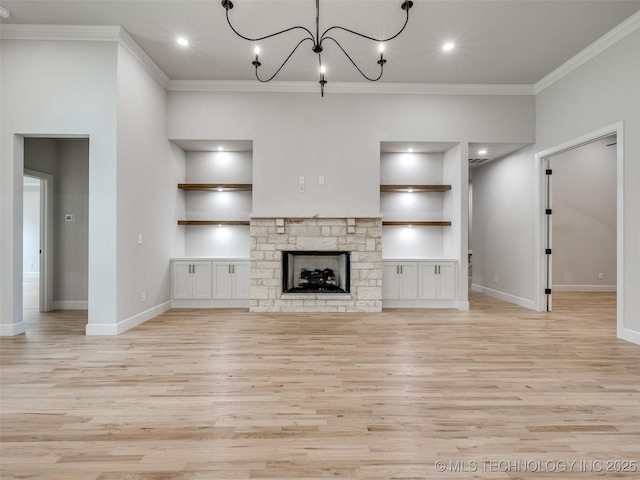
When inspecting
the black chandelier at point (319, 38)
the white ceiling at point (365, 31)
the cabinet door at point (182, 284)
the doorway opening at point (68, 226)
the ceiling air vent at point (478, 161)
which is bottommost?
the cabinet door at point (182, 284)

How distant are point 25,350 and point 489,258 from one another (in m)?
7.30

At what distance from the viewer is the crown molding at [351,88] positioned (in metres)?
5.19

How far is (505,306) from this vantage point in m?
5.56

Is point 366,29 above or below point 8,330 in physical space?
above

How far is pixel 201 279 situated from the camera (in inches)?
213

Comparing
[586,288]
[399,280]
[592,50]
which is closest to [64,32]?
[399,280]

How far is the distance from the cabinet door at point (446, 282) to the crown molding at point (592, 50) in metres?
3.15

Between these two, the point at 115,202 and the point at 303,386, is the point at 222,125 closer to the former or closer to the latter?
the point at 115,202

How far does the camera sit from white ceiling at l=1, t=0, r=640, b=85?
349 cm

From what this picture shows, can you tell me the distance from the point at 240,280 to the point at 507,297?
479cm

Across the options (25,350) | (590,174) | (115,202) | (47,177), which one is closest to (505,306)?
(590,174)

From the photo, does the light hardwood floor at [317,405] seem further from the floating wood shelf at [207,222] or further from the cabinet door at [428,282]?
the floating wood shelf at [207,222]

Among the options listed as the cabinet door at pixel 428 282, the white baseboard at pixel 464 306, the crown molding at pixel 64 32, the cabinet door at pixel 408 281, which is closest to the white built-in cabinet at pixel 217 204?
the crown molding at pixel 64 32

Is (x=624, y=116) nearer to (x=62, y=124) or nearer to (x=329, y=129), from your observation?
(x=329, y=129)
